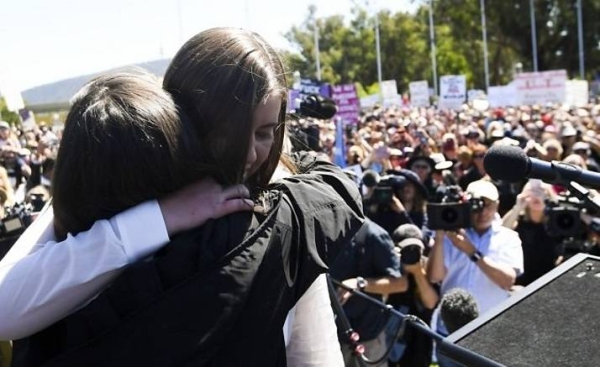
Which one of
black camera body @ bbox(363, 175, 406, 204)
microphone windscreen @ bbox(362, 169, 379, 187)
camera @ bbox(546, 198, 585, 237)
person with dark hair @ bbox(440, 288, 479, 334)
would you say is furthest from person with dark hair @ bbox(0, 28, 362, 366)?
microphone windscreen @ bbox(362, 169, 379, 187)

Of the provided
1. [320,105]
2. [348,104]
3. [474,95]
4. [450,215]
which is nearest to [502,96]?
[474,95]

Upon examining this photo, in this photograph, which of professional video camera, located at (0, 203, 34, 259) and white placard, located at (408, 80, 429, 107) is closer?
professional video camera, located at (0, 203, 34, 259)

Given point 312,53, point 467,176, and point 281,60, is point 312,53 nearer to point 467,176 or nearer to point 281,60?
point 467,176

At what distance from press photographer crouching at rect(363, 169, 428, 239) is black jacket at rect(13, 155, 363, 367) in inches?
170

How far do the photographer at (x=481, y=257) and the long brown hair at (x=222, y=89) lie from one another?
125 inches

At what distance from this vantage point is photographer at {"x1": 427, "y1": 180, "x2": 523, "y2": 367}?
4.14 m

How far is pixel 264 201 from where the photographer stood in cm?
116

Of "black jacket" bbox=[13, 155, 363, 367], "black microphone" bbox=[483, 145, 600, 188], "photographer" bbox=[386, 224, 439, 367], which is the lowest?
"photographer" bbox=[386, 224, 439, 367]

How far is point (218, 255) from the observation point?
1059 mm

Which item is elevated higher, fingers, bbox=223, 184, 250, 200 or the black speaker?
fingers, bbox=223, 184, 250, 200

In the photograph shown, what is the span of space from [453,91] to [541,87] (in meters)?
2.72

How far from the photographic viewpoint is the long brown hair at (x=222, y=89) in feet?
3.65

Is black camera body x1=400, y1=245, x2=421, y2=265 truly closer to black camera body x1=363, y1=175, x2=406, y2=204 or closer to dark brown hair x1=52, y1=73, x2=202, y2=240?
black camera body x1=363, y1=175, x2=406, y2=204

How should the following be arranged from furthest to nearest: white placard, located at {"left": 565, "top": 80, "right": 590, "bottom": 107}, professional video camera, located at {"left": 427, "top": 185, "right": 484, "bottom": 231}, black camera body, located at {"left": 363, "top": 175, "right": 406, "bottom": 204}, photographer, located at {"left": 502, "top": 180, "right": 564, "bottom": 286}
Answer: white placard, located at {"left": 565, "top": 80, "right": 590, "bottom": 107} → black camera body, located at {"left": 363, "top": 175, "right": 406, "bottom": 204} → photographer, located at {"left": 502, "top": 180, "right": 564, "bottom": 286} → professional video camera, located at {"left": 427, "top": 185, "right": 484, "bottom": 231}
